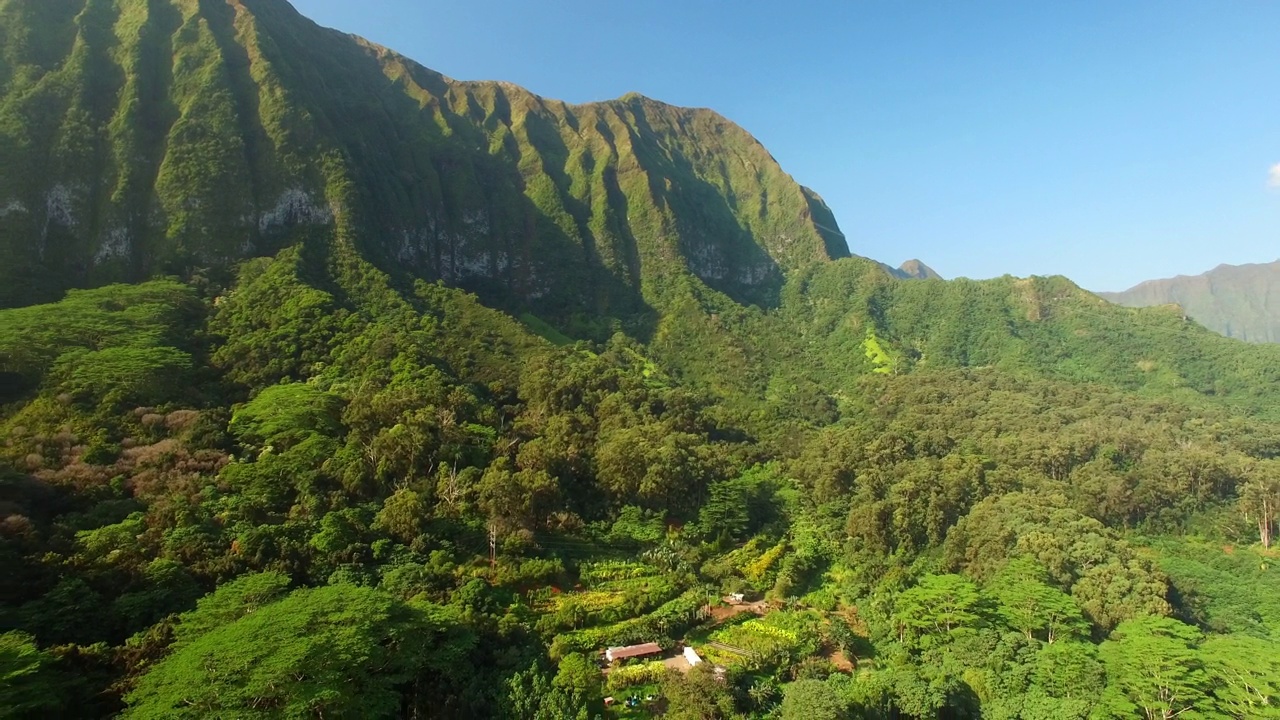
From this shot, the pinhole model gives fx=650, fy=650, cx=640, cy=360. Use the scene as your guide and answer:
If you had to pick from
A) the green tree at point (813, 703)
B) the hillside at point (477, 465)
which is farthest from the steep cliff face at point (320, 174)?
the green tree at point (813, 703)

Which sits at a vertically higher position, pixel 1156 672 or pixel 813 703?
pixel 813 703

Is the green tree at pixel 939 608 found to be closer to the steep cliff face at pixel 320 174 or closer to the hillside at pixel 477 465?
the hillside at pixel 477 465

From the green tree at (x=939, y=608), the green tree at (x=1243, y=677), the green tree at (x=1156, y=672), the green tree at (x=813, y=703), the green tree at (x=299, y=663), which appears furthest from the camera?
the green tree at (x=939, y=608)

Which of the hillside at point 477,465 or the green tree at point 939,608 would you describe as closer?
the hillside at point 477,465

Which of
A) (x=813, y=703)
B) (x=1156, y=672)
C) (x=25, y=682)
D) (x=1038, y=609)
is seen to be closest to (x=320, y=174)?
(x=25, y=682)

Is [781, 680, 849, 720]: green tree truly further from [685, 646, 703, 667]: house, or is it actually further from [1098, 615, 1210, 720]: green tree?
[1098, 615, 1210, 720]: green tree

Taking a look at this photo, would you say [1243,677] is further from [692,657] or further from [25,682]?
[25,682]
